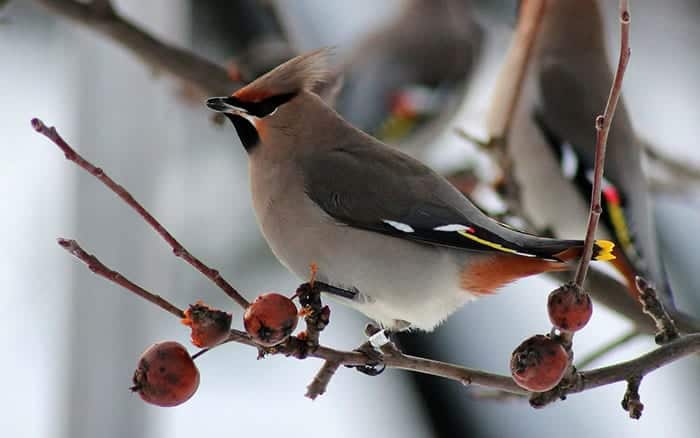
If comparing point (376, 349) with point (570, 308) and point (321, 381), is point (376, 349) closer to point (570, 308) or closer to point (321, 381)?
point (321, 381)

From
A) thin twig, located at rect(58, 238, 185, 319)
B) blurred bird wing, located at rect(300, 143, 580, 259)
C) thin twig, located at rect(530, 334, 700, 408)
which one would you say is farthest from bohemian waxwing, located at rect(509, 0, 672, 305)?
thin twig, located at rect(58, 238, 185, 319)

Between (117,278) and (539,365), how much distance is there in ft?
1.74

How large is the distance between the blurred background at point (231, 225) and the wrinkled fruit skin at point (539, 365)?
6.19 feet

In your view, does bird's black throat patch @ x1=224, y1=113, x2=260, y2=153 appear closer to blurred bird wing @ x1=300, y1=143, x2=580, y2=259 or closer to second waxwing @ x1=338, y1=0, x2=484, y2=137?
blurred bird wing @ x1=300, y1=143, x2=580, y2=259

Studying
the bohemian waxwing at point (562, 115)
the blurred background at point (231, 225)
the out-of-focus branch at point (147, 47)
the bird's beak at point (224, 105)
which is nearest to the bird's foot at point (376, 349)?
the bird's beak at point (224, 105)

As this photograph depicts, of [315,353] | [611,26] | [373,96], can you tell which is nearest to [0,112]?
[373,96]

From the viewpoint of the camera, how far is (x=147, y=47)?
8.57ft

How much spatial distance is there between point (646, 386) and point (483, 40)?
1543 mm

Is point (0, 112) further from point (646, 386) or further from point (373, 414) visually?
point (646, 386)

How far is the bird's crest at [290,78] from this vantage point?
190 centimetres

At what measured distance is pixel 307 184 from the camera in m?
2.03

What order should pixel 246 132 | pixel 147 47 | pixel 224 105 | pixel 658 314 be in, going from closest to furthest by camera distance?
1. pixel 658 314
2. pixel 224 105
3. pixel 246 132
4. pixel 147 47

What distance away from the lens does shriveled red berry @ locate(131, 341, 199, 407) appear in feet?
4.54

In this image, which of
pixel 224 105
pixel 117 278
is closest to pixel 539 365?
pixel 117 278
